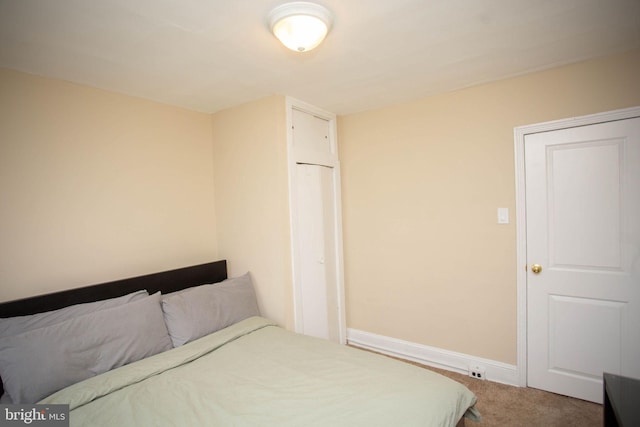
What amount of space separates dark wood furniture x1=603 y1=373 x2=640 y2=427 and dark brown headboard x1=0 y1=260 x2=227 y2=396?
2.66 meters

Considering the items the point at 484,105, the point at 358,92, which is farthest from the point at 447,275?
the point at 358,92

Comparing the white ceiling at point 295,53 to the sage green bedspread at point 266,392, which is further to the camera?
the white ceiling at point 295,53

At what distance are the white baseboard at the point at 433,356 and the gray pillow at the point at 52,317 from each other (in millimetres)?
2116

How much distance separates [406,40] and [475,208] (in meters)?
1.44

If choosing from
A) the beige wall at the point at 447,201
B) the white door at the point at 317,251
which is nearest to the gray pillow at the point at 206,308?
the white door at the point at 317,251

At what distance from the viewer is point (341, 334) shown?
321cm

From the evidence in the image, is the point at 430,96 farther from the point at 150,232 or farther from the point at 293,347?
the point at 150,232

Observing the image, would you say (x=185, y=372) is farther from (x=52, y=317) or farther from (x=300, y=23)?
(x=300, y=23)

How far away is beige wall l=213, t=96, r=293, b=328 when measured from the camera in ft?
8.63

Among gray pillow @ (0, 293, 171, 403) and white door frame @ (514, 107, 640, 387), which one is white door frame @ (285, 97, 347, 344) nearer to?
gray pillow @ (0, 293, 171, 403)

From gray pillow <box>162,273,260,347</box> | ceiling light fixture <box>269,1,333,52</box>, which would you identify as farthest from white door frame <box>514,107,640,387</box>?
Result: gray pillow <box>162,273,260,347</box>

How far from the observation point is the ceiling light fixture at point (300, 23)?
1.46m

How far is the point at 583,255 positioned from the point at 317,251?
200 centimetres

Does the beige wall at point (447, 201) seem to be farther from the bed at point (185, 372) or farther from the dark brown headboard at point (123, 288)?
the dark brown headboard at point (123, 288)
